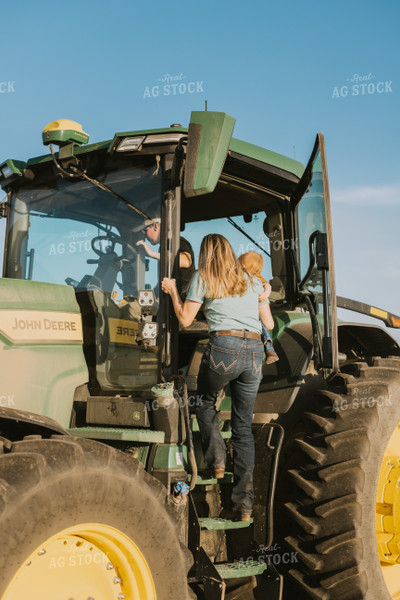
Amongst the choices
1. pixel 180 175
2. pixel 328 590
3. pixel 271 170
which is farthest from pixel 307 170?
pixel 328 590

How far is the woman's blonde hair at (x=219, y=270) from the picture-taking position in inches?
158

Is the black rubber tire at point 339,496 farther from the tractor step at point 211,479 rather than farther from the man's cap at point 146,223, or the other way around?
the man's cap at point 146,223

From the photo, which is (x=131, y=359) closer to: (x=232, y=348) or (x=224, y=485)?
(x=232, y=348)

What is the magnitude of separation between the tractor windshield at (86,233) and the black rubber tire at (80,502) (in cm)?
138

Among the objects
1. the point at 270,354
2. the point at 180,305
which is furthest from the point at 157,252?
the point at 270,354

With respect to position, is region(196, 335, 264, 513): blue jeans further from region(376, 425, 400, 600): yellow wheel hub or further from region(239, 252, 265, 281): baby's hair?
region(376, 425, 400, 600): yellow wheel hub

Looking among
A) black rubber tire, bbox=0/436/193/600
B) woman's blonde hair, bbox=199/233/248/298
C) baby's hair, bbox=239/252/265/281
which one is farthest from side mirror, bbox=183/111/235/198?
black rubber tire, bbox=0/436/193/600

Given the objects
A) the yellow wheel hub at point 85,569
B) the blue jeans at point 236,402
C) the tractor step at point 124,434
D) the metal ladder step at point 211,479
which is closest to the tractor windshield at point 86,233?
the blue jeans at point 236,402

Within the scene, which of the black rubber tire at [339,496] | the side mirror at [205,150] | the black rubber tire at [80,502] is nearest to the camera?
the black rubber tire at [80,502]

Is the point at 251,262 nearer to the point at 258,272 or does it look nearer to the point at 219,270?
the point at 258,272

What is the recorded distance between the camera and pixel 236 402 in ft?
13.3

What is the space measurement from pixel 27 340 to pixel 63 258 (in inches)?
34.1

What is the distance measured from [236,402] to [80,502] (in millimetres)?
1323

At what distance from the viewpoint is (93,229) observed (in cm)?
458
